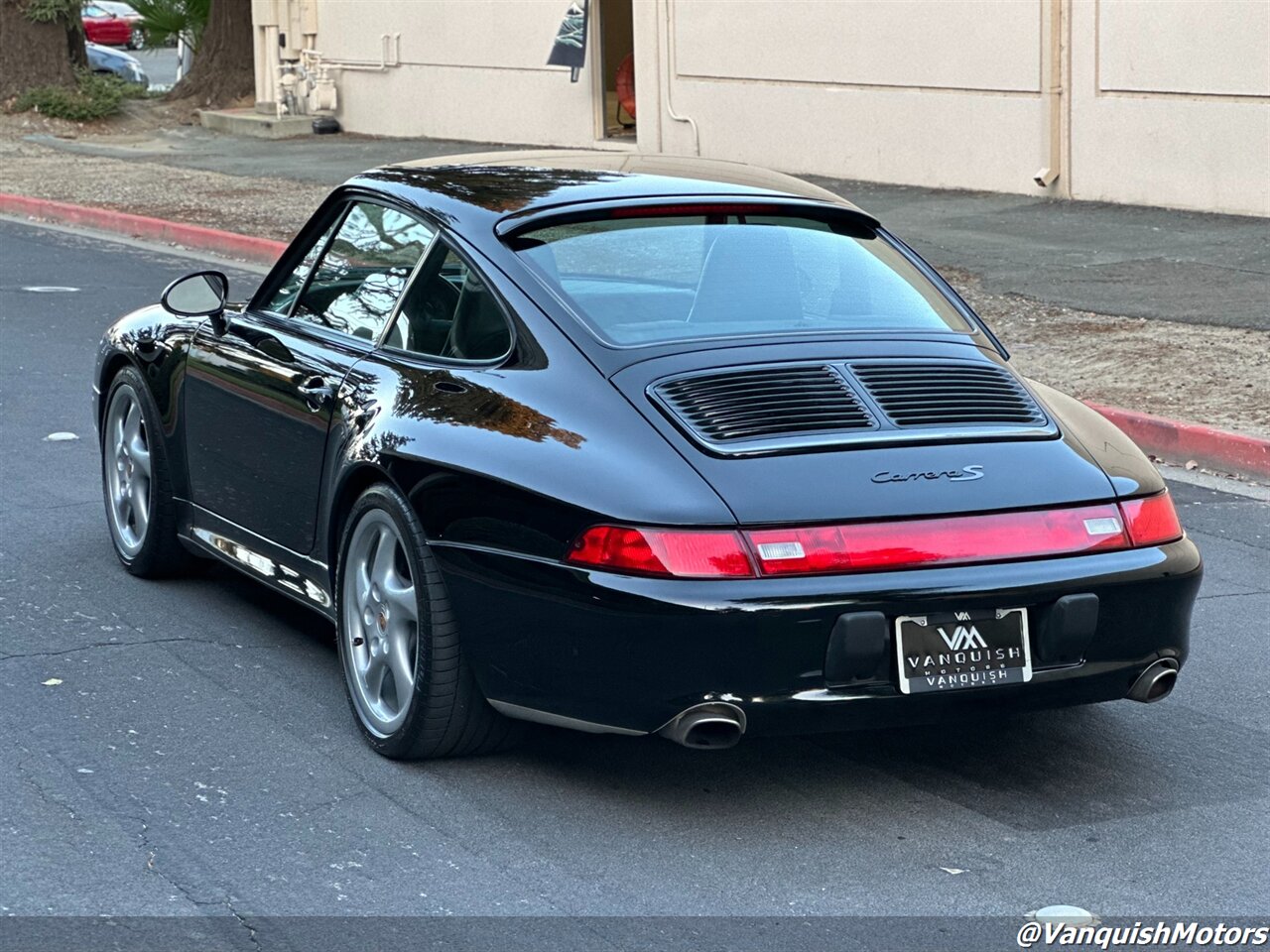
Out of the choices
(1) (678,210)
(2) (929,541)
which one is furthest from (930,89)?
(2) (929,541)

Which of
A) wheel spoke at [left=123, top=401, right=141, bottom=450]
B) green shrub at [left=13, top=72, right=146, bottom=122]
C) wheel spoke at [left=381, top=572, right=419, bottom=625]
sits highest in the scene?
green shrub at [left=13, top=72, right=146, bottom=122]

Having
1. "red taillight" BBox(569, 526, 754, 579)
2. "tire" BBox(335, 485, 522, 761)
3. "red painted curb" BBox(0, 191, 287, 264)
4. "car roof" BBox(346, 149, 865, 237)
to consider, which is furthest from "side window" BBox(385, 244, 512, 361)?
"red painted curb" BBox(0, 191, 287, 264)

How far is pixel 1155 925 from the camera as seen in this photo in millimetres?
4113

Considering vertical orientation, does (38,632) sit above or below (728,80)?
below

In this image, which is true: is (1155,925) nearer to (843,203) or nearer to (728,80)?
(843,203)

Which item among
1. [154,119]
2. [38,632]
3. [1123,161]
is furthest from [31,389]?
[154,119]

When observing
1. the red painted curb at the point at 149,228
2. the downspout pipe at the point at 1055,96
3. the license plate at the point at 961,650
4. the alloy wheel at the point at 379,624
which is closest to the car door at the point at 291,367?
the alloy wheel at the point at 379,624

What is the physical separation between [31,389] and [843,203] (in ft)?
19.4

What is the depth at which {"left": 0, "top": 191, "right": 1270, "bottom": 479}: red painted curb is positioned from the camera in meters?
8.81

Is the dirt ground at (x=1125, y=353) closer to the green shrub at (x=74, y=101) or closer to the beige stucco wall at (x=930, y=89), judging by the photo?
the beige stucco wall at (x=930, y=89)

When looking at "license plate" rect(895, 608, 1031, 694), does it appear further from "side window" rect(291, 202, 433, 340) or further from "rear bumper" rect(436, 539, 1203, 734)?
"side window" rect(291, 202, 433, 340)

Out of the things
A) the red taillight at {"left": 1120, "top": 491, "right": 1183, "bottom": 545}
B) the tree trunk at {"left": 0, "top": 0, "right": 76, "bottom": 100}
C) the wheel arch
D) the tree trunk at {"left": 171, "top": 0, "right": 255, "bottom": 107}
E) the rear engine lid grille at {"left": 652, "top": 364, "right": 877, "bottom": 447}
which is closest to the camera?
the rear engine lid grille at {"left": 652, "top": 364, "right": 877, "bottom": 447}

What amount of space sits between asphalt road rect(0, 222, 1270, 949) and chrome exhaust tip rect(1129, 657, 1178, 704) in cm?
28

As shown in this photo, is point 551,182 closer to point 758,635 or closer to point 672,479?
point 672,479
